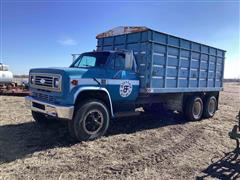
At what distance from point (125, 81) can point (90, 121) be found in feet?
5.47

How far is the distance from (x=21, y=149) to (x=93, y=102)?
6.55 ft

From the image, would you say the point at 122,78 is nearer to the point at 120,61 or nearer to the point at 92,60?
the point at 120,61

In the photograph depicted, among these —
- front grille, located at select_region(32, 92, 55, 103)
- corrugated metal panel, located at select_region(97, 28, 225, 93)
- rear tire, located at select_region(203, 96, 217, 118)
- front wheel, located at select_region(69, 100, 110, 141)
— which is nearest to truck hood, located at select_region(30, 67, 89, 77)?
front grille, located at select_region(32, 92, 55, 103)

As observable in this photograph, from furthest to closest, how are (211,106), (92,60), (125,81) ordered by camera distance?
1. (211,106)
2. (92,60)
3. (125,81)

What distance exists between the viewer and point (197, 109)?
10.8 meters

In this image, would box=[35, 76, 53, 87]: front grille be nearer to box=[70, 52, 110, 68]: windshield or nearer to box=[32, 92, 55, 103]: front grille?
box=[32, 92, 55, 103]: front grille

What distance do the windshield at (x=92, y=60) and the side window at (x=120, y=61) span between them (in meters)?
0.30

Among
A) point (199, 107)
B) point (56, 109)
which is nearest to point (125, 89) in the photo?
point (56, 109)

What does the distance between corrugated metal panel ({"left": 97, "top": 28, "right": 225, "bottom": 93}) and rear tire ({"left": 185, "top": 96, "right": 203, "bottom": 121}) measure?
452mm

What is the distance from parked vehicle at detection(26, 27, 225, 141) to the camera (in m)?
6.40

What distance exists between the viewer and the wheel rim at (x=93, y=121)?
6637mm

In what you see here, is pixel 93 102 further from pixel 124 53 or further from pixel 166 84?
pixel 166 84

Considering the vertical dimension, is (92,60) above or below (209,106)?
above

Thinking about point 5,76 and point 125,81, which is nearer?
point 125,81
